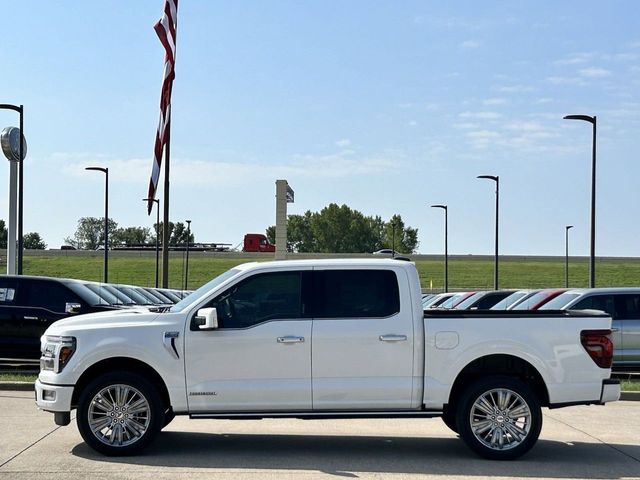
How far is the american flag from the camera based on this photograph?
2439 centimetres

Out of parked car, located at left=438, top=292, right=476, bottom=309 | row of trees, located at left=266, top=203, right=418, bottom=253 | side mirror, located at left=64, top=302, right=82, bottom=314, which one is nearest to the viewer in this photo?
side mirror, located at left=64, top=302, right=82, bottom=314

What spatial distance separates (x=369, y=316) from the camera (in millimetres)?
9211

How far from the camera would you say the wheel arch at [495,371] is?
30.7ft

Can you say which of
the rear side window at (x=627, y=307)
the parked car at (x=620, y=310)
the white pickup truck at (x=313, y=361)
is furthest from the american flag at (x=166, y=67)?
the white pickup truck at (x=313, y=361)

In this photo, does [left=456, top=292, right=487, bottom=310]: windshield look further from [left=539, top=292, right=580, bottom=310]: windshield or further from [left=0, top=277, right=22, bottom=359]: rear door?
[left=0, top=277, right=22, bottom=359]: rear door

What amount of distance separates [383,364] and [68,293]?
30.7 ft

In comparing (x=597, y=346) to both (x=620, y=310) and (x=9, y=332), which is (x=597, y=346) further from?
(x=9, y=332)

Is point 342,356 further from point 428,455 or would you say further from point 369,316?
point 428,455

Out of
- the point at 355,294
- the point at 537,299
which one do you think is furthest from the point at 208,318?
the point at 537,299

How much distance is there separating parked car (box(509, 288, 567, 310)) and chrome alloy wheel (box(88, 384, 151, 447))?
1041 cm

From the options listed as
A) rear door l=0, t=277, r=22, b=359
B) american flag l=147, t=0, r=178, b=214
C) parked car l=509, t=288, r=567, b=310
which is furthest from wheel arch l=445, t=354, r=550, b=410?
american flag l=147, t=0, r=178, b=214

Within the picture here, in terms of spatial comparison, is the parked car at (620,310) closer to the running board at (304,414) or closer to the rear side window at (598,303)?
the rear side window at (598,303)

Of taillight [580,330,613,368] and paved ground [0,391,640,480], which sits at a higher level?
taillight [580,330,613,368]

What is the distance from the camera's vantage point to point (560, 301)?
17188mm
